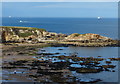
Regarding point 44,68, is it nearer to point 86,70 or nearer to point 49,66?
point 49,66

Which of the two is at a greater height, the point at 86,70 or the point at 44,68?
the point at 44,68

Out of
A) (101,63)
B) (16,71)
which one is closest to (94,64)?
(101,63)

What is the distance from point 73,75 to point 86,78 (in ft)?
8.74

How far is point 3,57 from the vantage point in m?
66.3

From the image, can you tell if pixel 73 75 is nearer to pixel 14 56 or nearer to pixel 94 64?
pixel 94 64

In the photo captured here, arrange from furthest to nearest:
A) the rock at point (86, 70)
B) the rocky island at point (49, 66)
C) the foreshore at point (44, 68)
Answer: the rock at point (86, 70), the foreshore at point (44, 68), the rocky island at point (49, 66)

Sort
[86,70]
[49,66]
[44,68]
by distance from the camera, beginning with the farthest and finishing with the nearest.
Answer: [49,66] < [44,68] < [86,70]

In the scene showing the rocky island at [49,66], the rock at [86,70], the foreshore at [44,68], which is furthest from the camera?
the rock at [86,70]

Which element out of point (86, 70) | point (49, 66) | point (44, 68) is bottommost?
point (86, 70)

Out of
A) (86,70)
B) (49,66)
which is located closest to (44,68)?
(49,66)

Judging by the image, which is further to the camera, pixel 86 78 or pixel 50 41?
pixel 50 41

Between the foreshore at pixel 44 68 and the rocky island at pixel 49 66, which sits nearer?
the rocky island at pixel 49 66

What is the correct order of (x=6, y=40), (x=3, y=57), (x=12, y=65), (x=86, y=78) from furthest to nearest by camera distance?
(x=6, y=40) → (x=3, y=57) → (x=12, y=65) → (x=86, y=78)

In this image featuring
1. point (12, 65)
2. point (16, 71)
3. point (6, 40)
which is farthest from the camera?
point (6, 40)
